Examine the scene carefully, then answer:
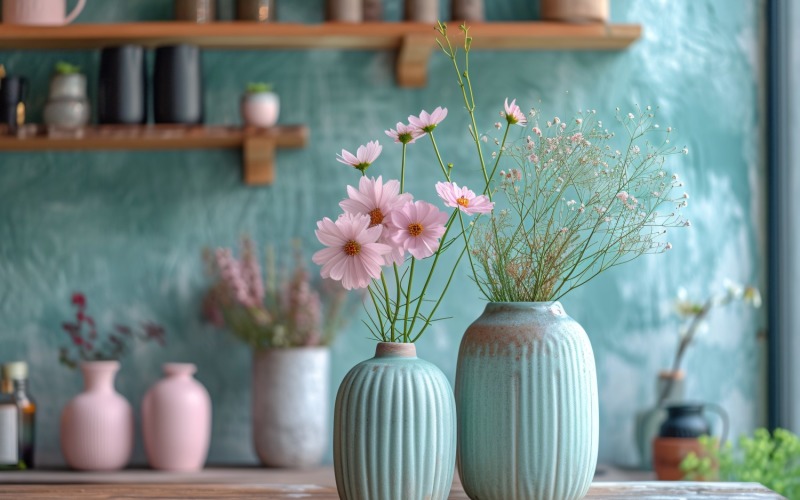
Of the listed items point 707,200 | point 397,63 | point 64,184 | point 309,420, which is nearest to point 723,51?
point 707,200

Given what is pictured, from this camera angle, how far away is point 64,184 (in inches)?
100.0

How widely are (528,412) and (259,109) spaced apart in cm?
155

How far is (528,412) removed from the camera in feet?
3.24

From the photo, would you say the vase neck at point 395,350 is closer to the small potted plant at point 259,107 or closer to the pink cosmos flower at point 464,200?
the pink cosmos flower at point 464,200

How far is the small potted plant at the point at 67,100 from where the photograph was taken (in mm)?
2352

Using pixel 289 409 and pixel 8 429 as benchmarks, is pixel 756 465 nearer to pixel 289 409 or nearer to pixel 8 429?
pixel 289 409

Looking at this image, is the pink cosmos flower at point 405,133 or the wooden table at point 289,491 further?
the wooden table at point 289,491

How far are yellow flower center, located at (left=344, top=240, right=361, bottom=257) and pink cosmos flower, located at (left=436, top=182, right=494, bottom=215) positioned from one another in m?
0.09

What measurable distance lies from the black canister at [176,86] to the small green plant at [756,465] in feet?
4.48

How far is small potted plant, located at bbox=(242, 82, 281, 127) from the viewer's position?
2.38 m

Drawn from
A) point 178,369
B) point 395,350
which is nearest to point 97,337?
point 178,369

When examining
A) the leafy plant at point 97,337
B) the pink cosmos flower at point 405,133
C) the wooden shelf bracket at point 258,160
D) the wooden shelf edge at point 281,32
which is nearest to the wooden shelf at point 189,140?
the wooden shelf bracket at point 258,160

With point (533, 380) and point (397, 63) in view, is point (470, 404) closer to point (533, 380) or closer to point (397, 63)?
point (533, 380)

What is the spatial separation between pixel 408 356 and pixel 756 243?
1858 millimetres
